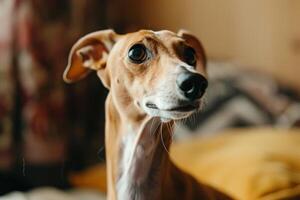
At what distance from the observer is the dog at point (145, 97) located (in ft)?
2.06

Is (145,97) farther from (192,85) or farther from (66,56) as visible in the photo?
(66,56)

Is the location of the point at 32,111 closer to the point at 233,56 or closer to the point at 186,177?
the point at 233,56

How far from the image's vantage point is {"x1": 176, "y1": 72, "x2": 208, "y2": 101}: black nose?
0.59m

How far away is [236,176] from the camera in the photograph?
1104 mm

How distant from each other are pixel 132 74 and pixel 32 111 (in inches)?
28.2

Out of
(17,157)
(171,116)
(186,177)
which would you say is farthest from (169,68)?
A: (17,157)

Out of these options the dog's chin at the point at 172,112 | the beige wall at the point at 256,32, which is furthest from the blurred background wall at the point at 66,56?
the dog's chin at the point at 172,112

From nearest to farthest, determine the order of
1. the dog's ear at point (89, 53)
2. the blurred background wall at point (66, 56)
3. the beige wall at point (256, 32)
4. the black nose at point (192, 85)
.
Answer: the black nose at point (192, 85) < the dog's ear at point (89, 53) < the blurred background wall at point (66, 56) < the beige wall at point (256, 32)

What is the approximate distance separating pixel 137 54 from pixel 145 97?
5 centimetres

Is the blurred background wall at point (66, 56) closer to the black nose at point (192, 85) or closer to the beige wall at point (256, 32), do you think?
the beige wall at point (256, 32)

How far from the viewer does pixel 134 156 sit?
743 millimetres

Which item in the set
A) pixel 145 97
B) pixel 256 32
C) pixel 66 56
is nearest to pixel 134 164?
pixel 145 97

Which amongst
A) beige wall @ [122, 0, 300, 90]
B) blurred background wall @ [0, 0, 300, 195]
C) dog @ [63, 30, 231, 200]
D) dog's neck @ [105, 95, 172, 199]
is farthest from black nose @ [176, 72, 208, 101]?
beige wall @ [122, 0, 300, 90]

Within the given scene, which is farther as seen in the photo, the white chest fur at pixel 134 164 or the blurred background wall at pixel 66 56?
the blurred background wall at pixel 66 56
